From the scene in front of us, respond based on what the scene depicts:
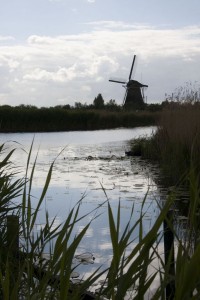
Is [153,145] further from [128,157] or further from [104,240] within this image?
[104,240]

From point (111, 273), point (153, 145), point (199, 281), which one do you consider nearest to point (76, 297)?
point (111, 273)

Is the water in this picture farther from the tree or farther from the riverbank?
the tree

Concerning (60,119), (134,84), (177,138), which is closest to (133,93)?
(134,84)

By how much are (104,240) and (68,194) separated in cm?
285

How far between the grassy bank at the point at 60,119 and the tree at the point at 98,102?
27.6 ft

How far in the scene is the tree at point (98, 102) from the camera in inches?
1455

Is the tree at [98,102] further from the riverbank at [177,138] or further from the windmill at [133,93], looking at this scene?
the riverbank at [177,138]

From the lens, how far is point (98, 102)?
38.7m

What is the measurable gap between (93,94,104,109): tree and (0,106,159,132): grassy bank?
8402 mm

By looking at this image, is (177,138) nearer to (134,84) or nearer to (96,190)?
(96,190)

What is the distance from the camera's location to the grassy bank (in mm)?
23734

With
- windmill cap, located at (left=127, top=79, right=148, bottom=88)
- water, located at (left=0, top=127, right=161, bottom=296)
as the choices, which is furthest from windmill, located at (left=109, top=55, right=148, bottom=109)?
water, located at (left=0, top=127, right=161, bottom=296)

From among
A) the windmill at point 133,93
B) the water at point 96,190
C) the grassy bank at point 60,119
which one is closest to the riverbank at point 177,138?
the water at point 96,190

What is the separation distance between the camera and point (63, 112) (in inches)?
990
